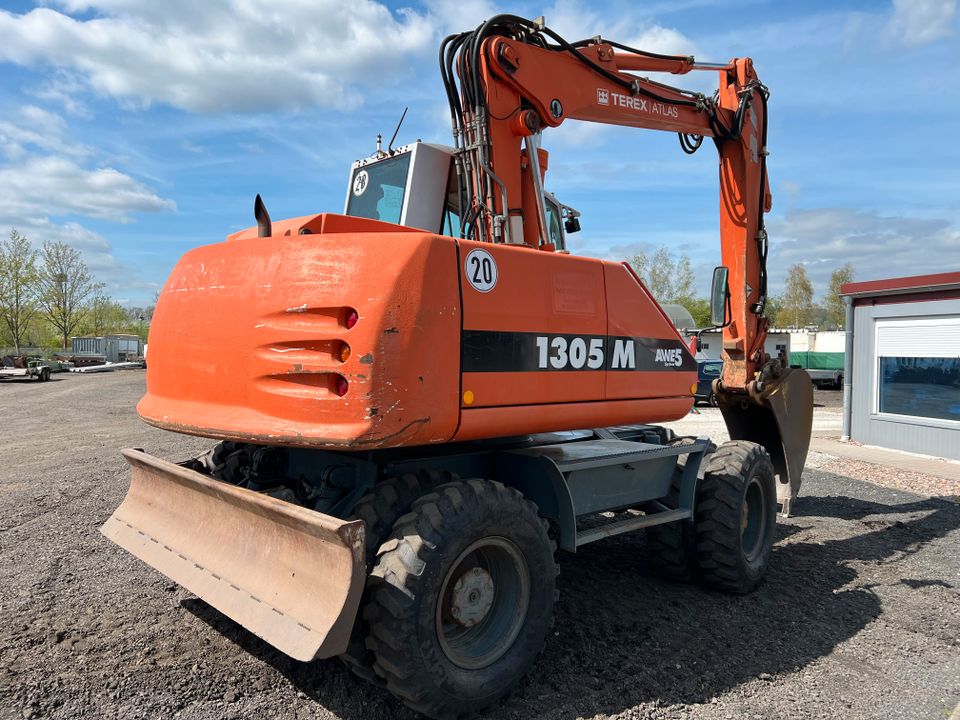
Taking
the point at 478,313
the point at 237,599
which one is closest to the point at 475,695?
the point at 237,599

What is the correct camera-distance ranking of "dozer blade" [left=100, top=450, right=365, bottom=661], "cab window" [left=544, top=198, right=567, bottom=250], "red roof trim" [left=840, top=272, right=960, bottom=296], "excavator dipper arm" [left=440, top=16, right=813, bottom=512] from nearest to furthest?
"dozer blade" [left=100, top=450, right=365, bottom=661], "excavator dipper arm" [left=440, top=16, right=813, bottom=512], "cab window" [left=544, top=198, right=567, bottom=250], "red roof trim" [left=840, top=272, right=960, bottom=296]

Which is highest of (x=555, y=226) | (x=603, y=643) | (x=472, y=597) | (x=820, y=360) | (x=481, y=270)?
(x=555, y=226)

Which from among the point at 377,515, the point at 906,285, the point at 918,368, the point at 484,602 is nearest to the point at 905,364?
the point at 918,368

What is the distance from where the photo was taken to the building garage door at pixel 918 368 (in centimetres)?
1216

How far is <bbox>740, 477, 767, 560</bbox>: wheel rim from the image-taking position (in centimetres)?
557

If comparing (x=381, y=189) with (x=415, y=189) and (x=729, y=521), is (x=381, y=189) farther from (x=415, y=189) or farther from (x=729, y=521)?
(x=729, y=521)

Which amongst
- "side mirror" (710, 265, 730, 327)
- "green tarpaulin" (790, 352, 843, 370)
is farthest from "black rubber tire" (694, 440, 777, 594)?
"green tarpaulin" (790, 352, 843, 370)

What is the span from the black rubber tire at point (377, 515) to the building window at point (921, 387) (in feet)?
38.4

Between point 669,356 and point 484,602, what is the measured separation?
2097 millimetres

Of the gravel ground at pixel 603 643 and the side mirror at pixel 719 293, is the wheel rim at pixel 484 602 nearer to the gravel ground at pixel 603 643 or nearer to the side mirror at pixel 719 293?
the gravel ground at pixel 603 643

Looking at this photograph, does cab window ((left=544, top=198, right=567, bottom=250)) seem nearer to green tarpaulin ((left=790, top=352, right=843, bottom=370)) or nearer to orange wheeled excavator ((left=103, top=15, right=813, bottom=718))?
orange wheeled excavator ((left=103, top=15, right=813, bottom=718))

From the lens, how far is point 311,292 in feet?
10.9

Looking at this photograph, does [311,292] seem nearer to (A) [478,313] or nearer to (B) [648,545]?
(A) [478,313]

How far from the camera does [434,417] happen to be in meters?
3.30
